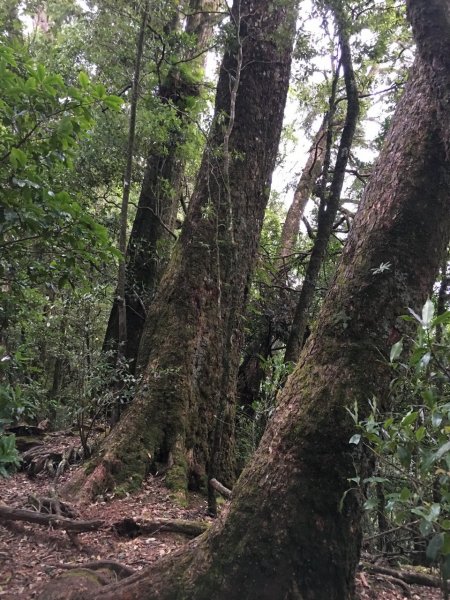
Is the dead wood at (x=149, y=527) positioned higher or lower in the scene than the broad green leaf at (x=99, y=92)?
lower

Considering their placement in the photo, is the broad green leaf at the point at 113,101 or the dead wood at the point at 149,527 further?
the dead wood at the point at 149,527

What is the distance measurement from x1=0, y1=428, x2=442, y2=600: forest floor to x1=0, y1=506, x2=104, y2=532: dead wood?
6 centimetres

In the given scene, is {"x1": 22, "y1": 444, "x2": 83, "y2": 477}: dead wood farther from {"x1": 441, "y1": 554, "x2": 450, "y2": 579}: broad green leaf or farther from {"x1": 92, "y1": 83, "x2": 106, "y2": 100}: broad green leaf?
{"x1": 441, "y1": 554, "x2": 450, "y2": 579}: broad green leaf

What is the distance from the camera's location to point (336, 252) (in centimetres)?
905

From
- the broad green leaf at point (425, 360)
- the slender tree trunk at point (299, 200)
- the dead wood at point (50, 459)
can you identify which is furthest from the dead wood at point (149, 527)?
the slender tree trunk at point (299, 200)

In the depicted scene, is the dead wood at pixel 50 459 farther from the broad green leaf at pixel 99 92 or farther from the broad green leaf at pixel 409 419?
the broad green leaf at pixel 409 419

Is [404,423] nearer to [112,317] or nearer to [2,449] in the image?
[2,449]

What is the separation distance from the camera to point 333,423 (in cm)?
279

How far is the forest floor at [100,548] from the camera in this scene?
3486 millimetres

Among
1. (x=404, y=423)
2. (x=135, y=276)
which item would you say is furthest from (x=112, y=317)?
(x=404, y=423)

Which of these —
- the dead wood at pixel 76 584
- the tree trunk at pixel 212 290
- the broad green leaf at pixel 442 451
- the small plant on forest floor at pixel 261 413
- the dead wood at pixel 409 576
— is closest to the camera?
the broad green leaf at pixel 442 451

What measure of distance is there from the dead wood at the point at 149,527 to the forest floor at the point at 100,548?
0.13 ft

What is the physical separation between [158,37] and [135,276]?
3.58 metres

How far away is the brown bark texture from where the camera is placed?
8.61 ft
